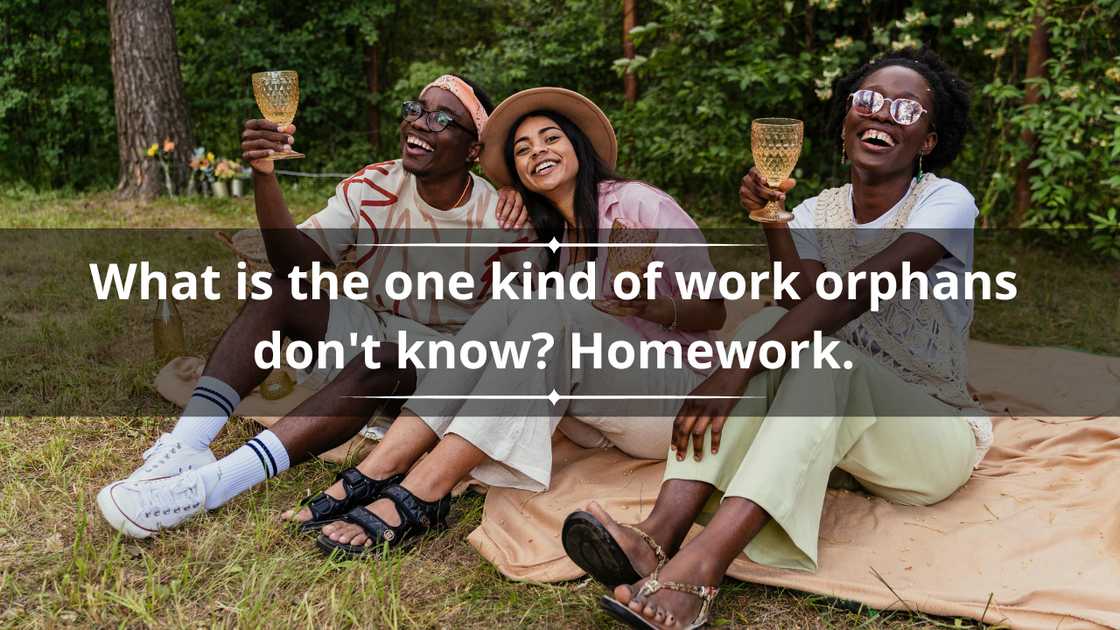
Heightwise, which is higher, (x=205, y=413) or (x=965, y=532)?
(x=205, y=413)

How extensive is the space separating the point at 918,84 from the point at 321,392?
79.0 inches

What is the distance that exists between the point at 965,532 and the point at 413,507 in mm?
1519

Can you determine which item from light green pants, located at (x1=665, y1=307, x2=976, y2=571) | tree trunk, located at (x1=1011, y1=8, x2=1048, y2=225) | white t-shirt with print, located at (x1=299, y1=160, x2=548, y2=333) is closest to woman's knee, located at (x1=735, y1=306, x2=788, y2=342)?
light green pants, located at (x1=665, y1=307, x2=976, y2=571)

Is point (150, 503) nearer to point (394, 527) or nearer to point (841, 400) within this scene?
point (394, 527)

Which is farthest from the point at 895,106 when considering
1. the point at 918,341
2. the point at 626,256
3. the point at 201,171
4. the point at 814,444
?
the point at 201,171

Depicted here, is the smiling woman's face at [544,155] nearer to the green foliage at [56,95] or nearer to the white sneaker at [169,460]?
the white sneaker at [169,460]

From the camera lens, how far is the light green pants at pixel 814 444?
223cm

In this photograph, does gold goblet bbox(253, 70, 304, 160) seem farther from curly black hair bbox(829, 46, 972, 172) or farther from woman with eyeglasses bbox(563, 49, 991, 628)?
curly black hair bbox(829, 46, 972, 172)

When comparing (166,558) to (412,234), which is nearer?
(166,558)

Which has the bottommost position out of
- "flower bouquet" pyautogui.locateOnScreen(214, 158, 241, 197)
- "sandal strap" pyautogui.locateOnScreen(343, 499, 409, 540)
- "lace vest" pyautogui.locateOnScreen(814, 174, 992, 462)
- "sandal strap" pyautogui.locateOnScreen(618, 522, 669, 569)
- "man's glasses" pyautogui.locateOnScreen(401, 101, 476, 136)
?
"sandal strap" pyautogui.locateOnScreen(343, 499, 409, 540)

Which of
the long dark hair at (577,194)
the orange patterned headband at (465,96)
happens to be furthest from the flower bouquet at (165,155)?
the long dark hair at (577,194)

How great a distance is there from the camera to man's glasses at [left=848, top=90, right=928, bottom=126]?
2652 millimetres

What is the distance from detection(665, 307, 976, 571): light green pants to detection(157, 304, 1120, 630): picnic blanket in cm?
14

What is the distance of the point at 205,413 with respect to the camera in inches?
110
